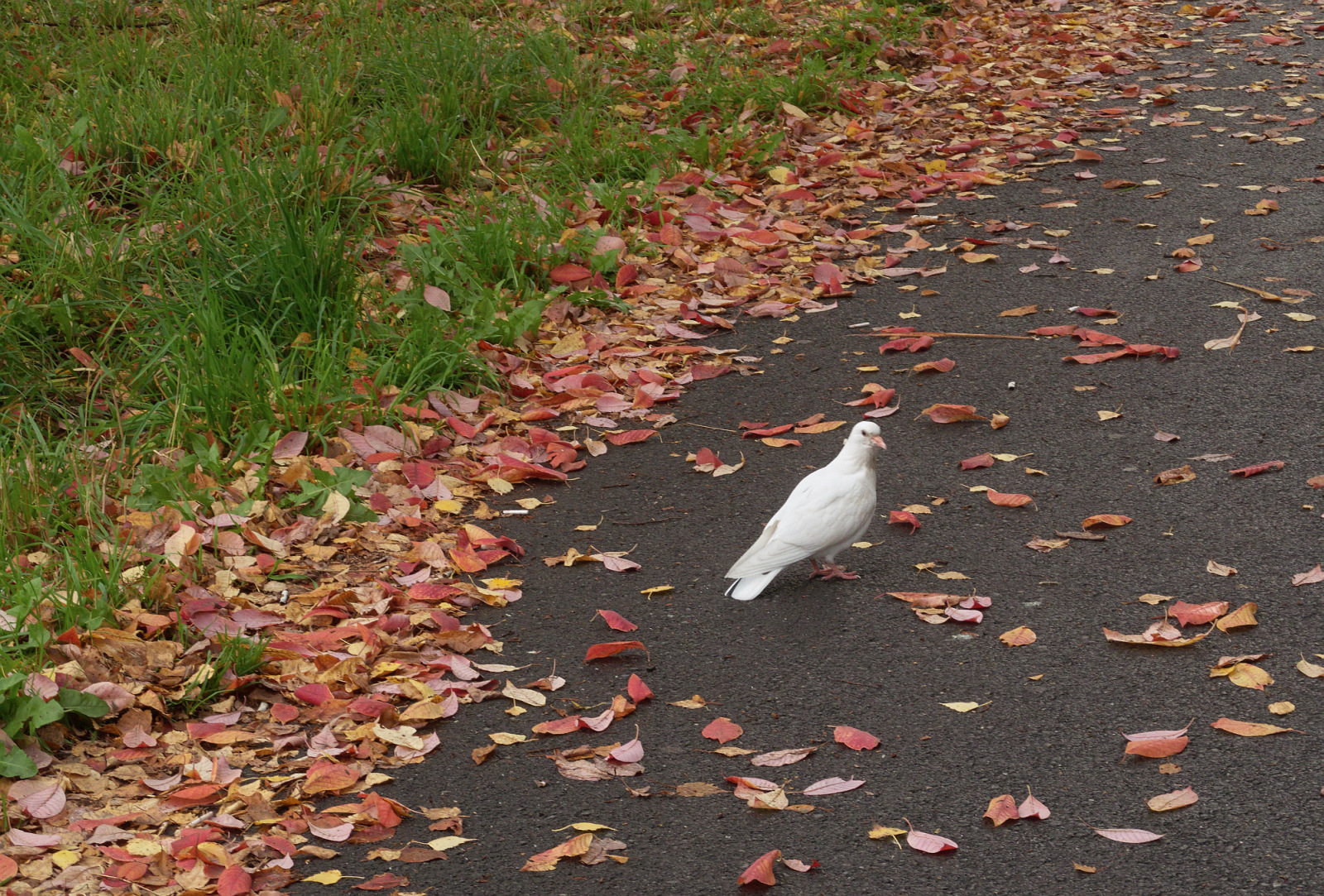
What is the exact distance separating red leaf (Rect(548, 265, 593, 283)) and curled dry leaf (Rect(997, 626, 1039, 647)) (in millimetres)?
2853

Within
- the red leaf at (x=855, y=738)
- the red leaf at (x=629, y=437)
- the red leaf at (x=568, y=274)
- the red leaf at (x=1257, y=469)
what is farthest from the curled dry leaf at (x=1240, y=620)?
the red leaf at (x=568, y=274)

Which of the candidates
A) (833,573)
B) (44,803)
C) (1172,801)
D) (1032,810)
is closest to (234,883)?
(44,803)

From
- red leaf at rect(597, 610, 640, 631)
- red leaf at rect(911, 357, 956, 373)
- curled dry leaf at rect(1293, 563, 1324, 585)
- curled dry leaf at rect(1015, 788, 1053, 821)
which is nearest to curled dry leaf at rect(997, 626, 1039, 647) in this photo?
curled dry leaf at rect(1015, 788, 1053, 821)

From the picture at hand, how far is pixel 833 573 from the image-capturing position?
3.42m

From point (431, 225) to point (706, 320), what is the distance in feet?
4.60

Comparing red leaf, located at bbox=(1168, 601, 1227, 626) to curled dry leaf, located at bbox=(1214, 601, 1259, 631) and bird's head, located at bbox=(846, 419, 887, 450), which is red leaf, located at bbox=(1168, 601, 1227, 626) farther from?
bird's head, located at bbox=(846, 419, 887, 450)

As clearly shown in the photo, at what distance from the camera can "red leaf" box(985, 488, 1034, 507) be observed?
3586mm

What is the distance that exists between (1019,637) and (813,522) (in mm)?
633

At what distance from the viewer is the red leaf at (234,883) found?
2.36 metres

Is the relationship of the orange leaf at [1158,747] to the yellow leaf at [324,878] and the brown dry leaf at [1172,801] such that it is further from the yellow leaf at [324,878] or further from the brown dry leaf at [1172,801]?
the yellow leaf at [324,878]

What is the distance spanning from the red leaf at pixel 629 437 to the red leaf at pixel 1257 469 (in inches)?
78.4

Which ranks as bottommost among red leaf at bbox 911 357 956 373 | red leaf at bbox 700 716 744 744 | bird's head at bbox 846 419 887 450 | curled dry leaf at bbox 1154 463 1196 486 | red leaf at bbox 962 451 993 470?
red leaf at bbox 700 716 744 744

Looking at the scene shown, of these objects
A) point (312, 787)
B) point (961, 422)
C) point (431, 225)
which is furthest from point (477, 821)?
point (431, 225)

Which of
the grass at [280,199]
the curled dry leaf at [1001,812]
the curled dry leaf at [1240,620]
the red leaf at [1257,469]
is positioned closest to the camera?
the curled dry leaf at [1001,812]
